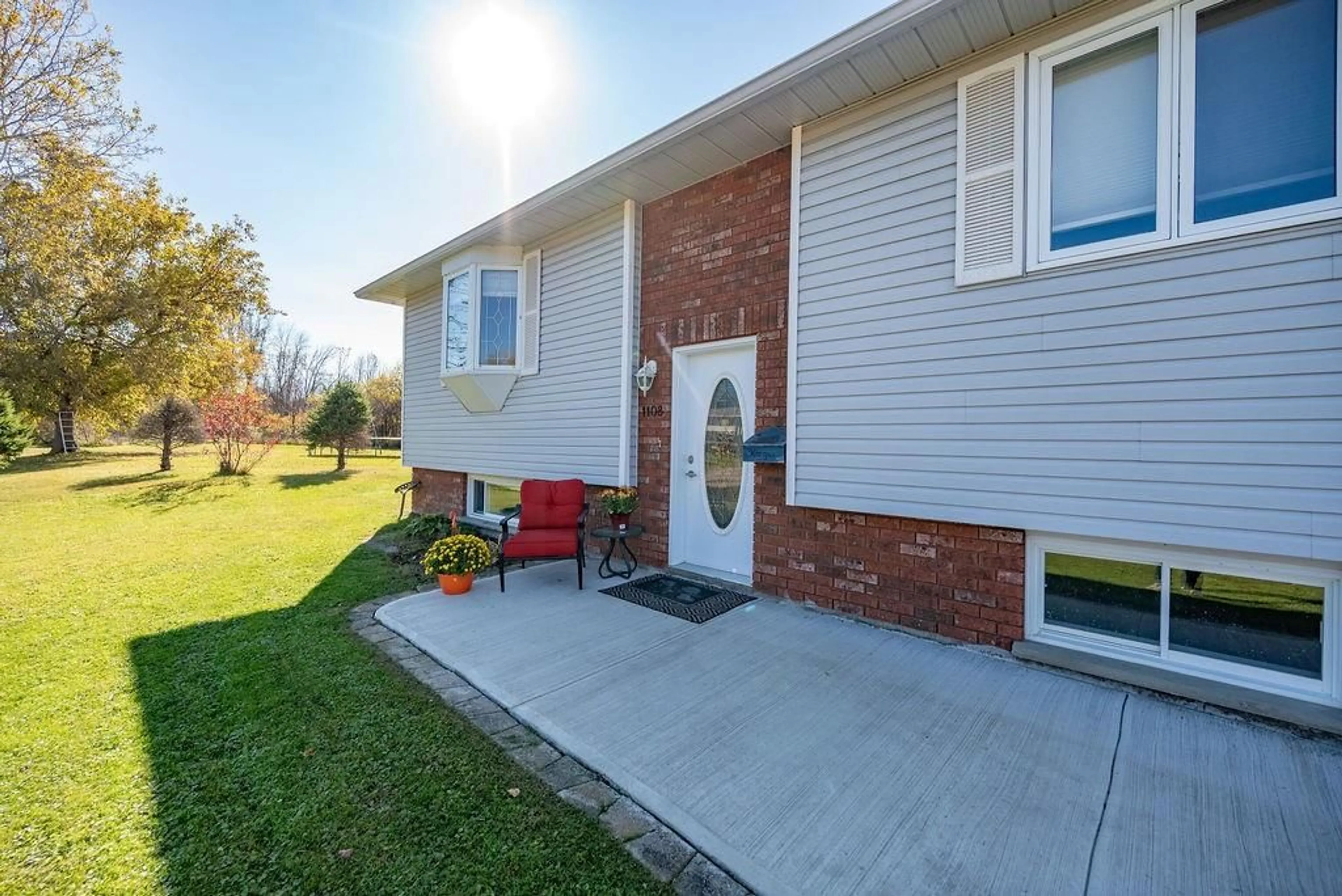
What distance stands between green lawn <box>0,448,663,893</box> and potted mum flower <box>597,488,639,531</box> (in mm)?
2239

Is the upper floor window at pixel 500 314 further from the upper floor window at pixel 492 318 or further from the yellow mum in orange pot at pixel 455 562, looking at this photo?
the yellow mum in orange pot at pixel 455 562

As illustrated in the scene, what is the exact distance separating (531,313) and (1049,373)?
19.1 feet

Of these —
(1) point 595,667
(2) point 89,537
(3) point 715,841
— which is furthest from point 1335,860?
(2) point 89,537

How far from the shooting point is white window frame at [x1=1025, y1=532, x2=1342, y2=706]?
270cm

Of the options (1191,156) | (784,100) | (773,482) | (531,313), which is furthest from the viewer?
(531,313)

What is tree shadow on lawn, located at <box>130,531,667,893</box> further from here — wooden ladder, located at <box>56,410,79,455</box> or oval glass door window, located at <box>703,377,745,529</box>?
wooden ladder, located at <box>56,410,79,455</box>

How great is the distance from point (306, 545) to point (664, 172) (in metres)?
6.72

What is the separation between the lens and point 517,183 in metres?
6.77

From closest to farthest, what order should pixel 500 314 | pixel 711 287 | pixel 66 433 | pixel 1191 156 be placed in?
pixel 1191 156
pixel 711 287
pixel 500 314
pixel 66 433

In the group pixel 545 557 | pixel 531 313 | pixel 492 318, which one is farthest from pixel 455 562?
pixel 492 318

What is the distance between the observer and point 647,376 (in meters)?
5.73

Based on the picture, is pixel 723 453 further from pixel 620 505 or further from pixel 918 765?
pixel 918 765

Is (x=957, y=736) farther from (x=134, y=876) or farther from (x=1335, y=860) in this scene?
(x=134, y=876)

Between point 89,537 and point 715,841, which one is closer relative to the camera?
point 715,841
